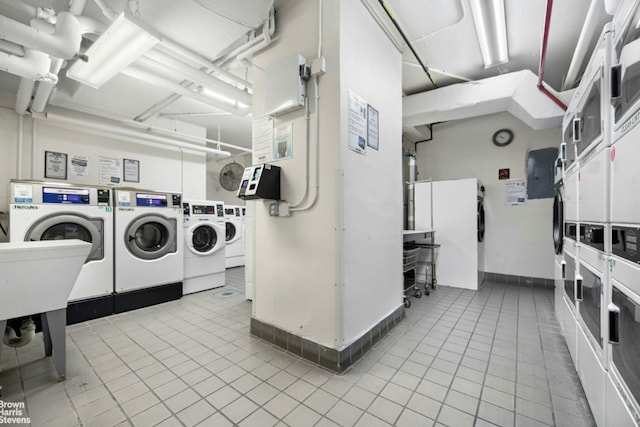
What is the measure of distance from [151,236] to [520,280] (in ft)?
18.0

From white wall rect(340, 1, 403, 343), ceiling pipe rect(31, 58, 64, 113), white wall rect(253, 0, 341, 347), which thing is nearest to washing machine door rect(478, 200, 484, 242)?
white wall rect(340, 1, 403, 343)

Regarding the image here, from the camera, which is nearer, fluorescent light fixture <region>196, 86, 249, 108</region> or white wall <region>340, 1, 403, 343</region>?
white wall <region>340, 1, 403, 343</region>

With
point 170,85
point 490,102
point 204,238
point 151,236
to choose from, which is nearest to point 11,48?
point 170,85

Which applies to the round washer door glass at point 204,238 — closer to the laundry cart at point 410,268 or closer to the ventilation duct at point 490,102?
the laundry cart at point 410,268

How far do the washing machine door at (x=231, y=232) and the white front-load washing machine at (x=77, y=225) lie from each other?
228 centimetres

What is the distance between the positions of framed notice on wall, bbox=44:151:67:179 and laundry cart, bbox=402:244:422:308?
4.67m

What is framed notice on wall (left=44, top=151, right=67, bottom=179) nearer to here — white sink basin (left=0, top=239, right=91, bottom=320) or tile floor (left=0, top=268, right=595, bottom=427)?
tile floor (left=0, top=268, right=595, bottom=427)

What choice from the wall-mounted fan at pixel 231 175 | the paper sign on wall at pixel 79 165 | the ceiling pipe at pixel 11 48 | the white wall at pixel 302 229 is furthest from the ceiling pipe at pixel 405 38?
the wall-mounted fan at pixel 231 175

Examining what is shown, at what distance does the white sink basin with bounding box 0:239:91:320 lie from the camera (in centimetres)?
140

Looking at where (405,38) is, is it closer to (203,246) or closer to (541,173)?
(541,173)

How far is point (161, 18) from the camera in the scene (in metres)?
1.90

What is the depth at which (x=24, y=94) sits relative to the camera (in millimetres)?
2639

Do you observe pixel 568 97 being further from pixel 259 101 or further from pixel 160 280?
pixel 160 280

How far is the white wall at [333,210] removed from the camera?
5.74ft
